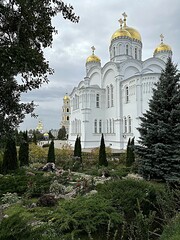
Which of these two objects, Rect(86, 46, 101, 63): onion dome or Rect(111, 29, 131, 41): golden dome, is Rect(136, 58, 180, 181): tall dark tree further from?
Rect(86, 46, 101, 63): onion dome

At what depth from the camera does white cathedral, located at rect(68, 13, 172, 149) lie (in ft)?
78.0

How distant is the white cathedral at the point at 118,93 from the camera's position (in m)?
23.8

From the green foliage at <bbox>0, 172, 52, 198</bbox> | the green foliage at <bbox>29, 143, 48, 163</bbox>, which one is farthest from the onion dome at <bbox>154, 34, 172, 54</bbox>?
the green foliage at <bbox>0, 172, 52, 198</bbox>

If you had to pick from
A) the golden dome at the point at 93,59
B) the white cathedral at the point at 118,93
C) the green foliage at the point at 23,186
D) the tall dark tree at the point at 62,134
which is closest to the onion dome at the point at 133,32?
the white cathedral at the point at 118,93

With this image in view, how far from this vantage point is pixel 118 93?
26594 millimetres

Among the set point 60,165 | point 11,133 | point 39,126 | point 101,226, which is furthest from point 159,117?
point 39,126

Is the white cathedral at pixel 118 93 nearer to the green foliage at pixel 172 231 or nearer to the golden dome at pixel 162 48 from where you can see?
the golden dome at pixel 162 48

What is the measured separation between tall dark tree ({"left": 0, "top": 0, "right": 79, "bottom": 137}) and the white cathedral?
1917cm

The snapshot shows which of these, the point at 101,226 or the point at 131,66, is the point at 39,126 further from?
the point at 101,226

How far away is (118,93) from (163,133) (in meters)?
17.8

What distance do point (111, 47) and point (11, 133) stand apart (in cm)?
3031

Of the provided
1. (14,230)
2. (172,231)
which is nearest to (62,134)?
(172,231)

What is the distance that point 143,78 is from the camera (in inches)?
920

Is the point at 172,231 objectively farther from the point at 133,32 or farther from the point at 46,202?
the point at 133,32
